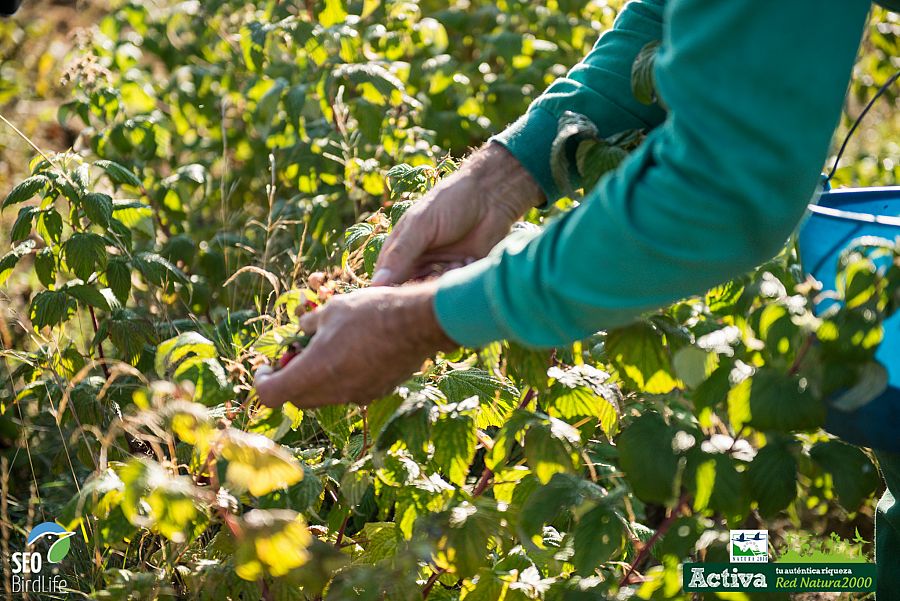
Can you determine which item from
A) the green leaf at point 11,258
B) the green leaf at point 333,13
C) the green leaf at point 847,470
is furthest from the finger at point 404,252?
the green leaf at point 333,13

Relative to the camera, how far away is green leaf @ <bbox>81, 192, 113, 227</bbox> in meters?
1.96

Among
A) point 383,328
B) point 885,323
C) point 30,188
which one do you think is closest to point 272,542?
point 383,328

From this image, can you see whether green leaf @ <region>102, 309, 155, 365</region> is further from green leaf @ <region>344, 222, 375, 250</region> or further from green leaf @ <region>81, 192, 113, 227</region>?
green leaf @ <region>344, 222, 375, 250</region>

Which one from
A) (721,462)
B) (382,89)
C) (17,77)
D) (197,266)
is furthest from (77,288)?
(17,77)

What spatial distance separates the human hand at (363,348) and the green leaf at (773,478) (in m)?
0.45

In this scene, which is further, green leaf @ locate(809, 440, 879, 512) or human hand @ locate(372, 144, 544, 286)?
human hand @ locate(372, 144, 544, 286)

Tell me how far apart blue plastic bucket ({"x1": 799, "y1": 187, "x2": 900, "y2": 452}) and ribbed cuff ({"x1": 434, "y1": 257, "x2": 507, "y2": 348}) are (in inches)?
20.2

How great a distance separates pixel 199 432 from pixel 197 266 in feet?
5.31

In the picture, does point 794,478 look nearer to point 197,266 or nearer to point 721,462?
point 721,462

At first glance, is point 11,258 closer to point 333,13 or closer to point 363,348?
point 363,348

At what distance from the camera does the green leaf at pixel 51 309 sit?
196 centimetres

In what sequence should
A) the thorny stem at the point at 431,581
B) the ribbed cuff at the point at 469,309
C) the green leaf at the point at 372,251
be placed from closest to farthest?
the ribbed cuff at the point at 469,309 < the thorny stem at the point at 431,581 < the green leaf at the point at 372,251

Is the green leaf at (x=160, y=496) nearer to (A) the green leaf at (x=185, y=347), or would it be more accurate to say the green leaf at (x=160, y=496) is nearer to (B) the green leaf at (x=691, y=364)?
(A) the green leaf at (x=185, y=347)

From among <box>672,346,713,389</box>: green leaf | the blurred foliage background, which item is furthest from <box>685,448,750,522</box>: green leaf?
<box>672,346,713,389</box>: green leaf
